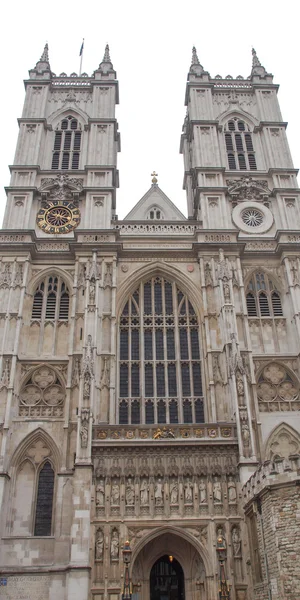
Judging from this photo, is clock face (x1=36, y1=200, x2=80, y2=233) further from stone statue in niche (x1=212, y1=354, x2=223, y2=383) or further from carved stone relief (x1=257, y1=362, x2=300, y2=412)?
carved stone relief (x1=257, y1=362, x2=300, y2=412)

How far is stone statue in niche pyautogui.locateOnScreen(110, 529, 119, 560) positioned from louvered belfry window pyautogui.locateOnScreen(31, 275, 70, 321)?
10.1 metres

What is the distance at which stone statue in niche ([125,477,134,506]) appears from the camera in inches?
779

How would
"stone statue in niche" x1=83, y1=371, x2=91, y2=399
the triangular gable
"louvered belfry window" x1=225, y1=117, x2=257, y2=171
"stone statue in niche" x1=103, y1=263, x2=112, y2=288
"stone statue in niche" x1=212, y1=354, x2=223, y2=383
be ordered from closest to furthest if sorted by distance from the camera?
"stone statue in niche" x1=83, y1=371, x2=91, y2=399 < "stone statue in niche" x1=212, y1=354, x2=223, y2=383 < "stone statue in niche" x1=103, y1=263, x2=112, y2=288 < the triangular gable < "louvered belfry window" x1=225, y1=117, x2=257, y2=171

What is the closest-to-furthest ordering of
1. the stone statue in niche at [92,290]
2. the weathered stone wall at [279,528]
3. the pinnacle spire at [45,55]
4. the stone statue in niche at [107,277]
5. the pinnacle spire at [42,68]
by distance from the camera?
the weathered stone wall at [279,528] → the stone statue in niche at [92,290] → the stone statue in niche at [107,277] → the pinnacle spire at [42,68] → the pinnacle spire at [45,55]

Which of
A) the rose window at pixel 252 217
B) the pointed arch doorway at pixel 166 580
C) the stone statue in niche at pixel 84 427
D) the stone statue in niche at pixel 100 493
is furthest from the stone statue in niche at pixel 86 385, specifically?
the rose window at pixel 252 217

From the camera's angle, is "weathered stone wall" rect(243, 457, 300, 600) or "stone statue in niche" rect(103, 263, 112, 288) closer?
"weathered stone wall" rect(243, 457, 300, 600)

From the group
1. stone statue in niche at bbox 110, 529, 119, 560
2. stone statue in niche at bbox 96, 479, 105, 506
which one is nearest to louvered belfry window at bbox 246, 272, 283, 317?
stone statue in niche at bbox 96, 479, 105, 506

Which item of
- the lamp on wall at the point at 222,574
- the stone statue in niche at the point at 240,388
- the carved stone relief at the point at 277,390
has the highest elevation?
the carved stone relief at the point at 277,390

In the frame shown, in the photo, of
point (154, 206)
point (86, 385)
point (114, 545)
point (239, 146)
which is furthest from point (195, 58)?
point (114, 545)

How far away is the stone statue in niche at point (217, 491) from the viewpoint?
1988 centimetres

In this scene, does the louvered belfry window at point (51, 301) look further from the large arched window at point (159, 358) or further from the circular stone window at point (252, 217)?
the circular stone window at point (252, 217)

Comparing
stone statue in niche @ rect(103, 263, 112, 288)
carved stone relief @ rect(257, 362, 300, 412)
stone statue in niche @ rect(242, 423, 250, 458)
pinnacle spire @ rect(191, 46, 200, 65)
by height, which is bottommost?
stone statue in niche @ rect(242, 423, 250, 458)

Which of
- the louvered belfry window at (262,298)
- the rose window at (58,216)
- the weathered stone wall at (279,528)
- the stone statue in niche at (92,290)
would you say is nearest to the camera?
the weathered stone wall at (279,528)

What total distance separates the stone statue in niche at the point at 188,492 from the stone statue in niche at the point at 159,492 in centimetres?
84
